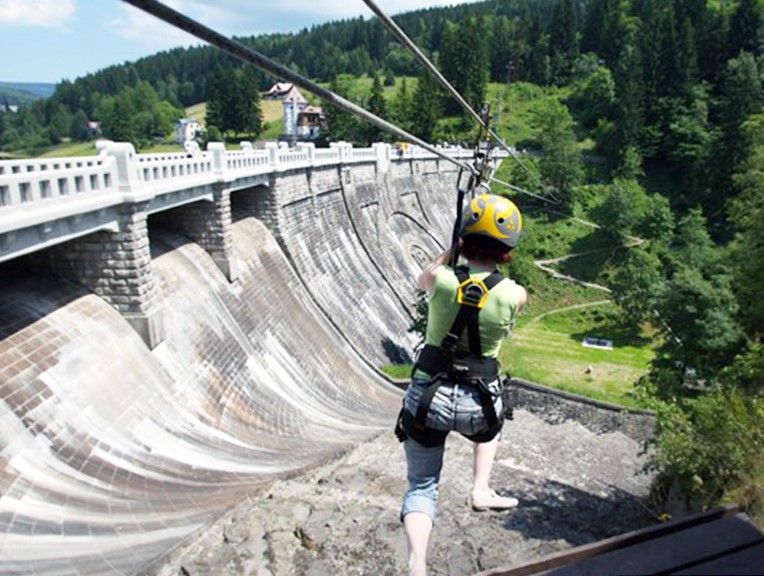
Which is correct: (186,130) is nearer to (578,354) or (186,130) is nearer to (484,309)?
(578,354)

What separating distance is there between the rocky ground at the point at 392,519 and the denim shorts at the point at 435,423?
336cm

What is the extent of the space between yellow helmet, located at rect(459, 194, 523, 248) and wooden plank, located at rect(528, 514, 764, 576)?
2.47m

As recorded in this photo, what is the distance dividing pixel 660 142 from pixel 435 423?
7807 cm

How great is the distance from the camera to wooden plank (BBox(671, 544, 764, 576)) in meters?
3.13

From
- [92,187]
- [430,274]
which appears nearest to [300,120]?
[92,187]

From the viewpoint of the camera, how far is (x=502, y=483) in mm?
15133

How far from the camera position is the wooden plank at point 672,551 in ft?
11.2

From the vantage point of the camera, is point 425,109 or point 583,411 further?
point 425,109

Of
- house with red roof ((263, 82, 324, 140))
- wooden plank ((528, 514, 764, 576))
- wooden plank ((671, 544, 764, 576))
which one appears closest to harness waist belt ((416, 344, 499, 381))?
wooden plank ((528, 514, 764, 576))

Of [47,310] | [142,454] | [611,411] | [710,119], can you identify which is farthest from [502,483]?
[710,119]

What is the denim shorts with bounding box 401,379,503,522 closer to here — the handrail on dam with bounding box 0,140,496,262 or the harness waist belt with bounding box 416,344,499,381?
the harness waist belt with bounding box 416,344,499,381

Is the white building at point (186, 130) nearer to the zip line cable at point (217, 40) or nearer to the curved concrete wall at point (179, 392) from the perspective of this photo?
the curved concrete wall at point (179, 392)

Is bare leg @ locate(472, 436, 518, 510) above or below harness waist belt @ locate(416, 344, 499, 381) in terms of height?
below

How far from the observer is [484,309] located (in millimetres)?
4688
